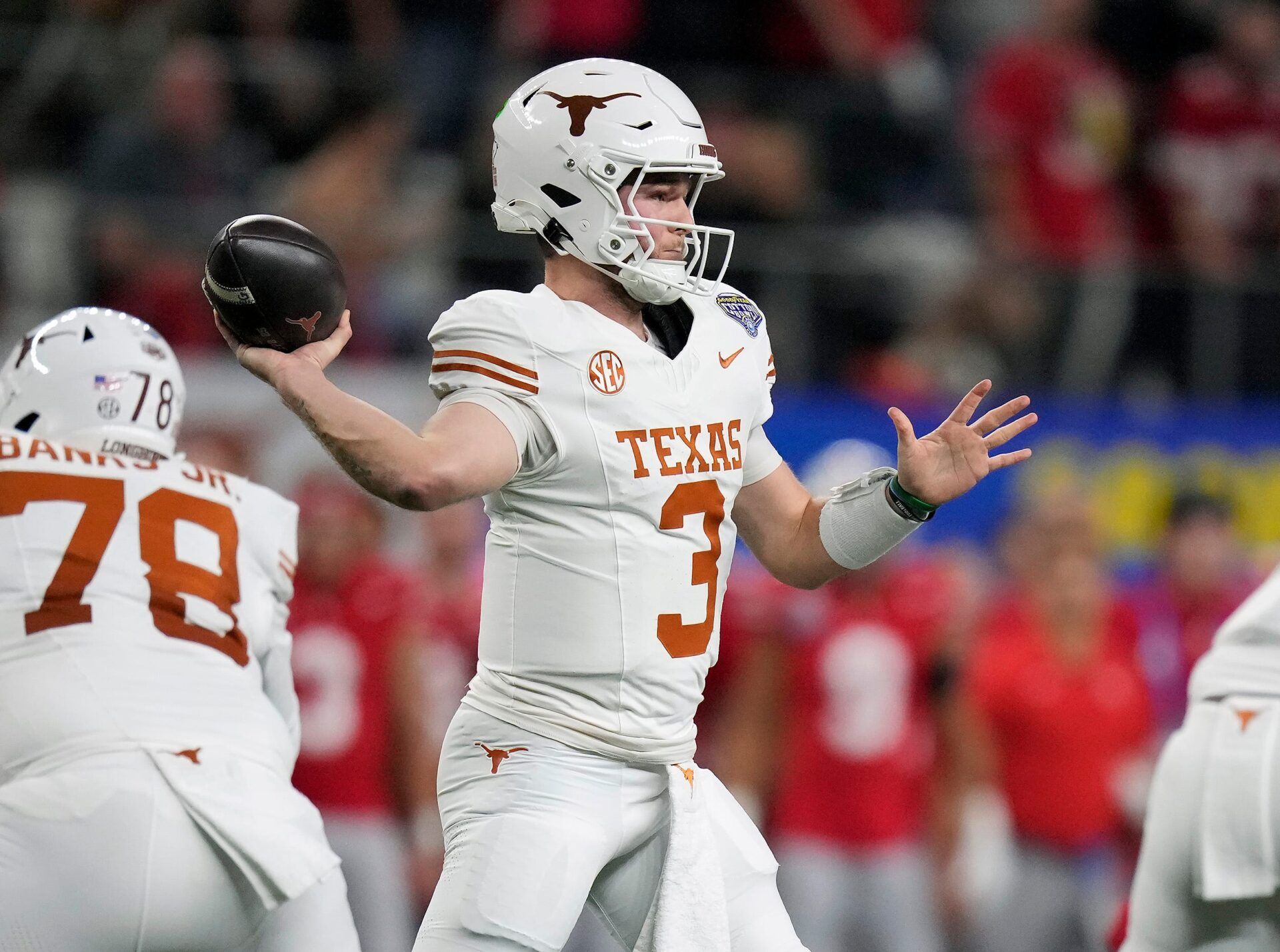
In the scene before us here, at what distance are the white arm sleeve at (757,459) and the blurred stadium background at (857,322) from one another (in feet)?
10.8

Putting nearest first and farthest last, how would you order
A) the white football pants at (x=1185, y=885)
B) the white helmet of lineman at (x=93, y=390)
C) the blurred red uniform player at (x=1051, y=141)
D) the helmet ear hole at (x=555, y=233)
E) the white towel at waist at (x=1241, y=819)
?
the helmet ear hole at (x=555, y=233) < the white towel at waist at (x=1241, y=819) < the white football pants at (x=1185, y=885) < the white helmet of lineman at (x=93, y=390) < the blurred red uniform player at (x=1051, y=141)

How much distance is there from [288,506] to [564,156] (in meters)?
1.17

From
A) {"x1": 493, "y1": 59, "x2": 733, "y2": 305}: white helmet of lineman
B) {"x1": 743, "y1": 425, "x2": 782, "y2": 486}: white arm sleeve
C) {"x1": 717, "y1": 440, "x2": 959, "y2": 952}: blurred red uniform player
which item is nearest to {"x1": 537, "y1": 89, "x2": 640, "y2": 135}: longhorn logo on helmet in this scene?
{"x1": 493, "y1": 59, "x2": 733, "y2": 305}: white helmet of lineman

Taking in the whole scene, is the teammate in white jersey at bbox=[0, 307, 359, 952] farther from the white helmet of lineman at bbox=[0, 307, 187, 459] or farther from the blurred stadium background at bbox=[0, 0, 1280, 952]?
the blurred stadium background at bbox=[0, 0, 1280, 952]

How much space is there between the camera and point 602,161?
11.5 ft

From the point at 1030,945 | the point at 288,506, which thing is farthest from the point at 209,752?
the point at 1030,945

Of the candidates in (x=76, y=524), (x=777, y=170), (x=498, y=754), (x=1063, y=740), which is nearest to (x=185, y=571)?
(x=76, y=524)

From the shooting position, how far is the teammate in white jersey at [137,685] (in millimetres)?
3652

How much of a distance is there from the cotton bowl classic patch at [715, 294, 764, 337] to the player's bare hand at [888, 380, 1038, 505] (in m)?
0.35

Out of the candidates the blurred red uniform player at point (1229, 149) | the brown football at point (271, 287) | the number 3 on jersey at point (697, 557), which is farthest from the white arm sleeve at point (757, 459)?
the blurred red uniform player at point (1229, 149)

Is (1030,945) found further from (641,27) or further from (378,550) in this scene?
(641,27)

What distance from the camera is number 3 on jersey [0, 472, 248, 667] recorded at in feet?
12.7

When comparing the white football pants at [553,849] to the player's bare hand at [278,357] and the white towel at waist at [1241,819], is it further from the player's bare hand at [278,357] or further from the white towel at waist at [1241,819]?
→ the white towel at waist at [1241,819]

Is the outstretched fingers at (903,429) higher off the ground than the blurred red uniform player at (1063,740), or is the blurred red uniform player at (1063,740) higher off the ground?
the outstretched fingers at (903,429)
